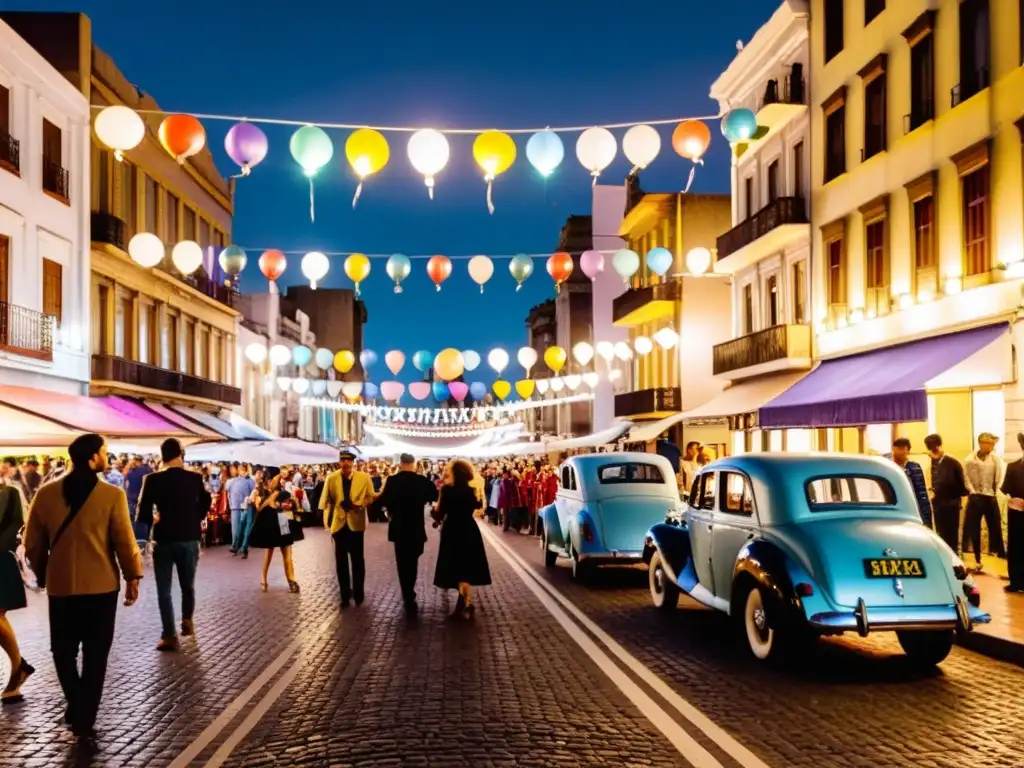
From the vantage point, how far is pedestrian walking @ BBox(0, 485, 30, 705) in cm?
827

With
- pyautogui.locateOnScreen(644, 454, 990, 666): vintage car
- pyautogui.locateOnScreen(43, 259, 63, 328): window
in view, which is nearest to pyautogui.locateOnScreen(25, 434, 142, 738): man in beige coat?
pyautogui.locateOnScreen(644, 454, 990, 666): vintage car

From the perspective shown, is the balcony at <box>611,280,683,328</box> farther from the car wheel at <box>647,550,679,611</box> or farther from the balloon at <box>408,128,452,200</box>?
the car wheel at <box>647,550,679,611</box>

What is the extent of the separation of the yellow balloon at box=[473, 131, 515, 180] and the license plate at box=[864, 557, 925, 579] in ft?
29.7

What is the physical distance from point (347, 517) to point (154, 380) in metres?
22.7

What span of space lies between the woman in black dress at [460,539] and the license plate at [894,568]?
5012 millimetres

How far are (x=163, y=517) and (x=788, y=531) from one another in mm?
5681

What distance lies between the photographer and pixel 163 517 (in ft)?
36.3

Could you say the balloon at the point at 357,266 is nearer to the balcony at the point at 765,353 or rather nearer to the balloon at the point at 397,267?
the balloon at the point at 397,267

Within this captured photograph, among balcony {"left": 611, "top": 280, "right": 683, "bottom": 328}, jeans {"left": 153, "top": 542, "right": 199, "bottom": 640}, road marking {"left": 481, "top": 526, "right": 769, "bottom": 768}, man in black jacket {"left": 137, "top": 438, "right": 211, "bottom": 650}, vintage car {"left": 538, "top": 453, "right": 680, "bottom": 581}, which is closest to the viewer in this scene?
road marking {"left": 481, "top": 526, "right": 769, "bottom": 768}

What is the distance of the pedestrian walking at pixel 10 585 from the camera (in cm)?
827

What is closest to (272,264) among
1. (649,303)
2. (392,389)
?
(392,389)

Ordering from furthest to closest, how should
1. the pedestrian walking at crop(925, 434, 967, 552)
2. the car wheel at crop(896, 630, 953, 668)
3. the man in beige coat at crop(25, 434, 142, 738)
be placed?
the pedestrian walking at crop(925, 434, 967, 552) → the car wheel at crop(896, 630, 953, 668) → the man in beige coat at crop(25, 434, 142, 738)

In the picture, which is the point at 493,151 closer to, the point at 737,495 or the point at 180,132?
the point at 180,132

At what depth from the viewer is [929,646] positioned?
941 centimetres
